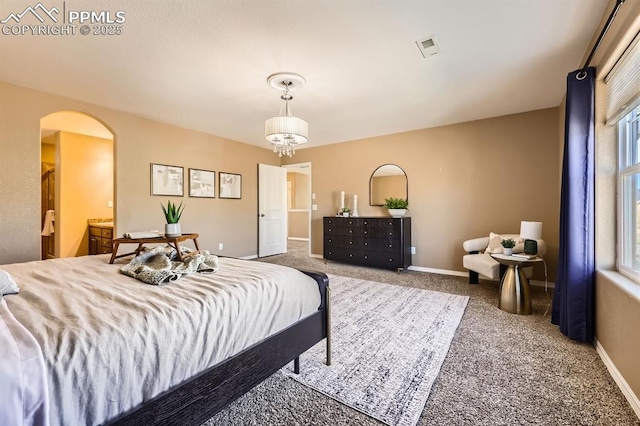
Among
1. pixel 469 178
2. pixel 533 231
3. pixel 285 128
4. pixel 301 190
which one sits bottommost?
pixel 533 231

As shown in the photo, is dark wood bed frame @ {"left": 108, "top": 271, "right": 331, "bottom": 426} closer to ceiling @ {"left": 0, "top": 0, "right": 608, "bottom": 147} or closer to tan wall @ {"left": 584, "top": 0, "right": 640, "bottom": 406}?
tan wall @ {"left": 584, "top": 0, "right": 640, "bottom": 406}

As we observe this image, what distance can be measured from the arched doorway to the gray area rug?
15.8 ft

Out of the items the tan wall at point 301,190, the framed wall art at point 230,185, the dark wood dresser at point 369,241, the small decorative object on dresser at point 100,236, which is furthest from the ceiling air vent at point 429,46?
the tan wall at point 301,190

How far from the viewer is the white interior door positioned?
5.84 meters

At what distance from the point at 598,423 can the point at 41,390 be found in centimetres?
228

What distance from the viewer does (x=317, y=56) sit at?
241cm

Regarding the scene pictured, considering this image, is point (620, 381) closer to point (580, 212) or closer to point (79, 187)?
point (580, 212)

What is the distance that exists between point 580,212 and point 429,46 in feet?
5.81

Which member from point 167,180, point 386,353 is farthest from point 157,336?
point 167,180

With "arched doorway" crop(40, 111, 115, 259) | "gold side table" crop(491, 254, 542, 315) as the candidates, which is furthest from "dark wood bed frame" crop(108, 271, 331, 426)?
"arched doorway" crop(40, 111, 115, 259)

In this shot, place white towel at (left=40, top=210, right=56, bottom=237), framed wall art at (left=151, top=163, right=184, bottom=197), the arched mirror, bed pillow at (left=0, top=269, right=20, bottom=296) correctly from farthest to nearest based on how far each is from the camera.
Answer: white towel at (left=40, top=210, right=56, bottom=237), the arched mirror, framed wall art at (left=151, top=163, right=184, bottom=197), bed pillow at (left=0, top=269, right=20, bottom=296)

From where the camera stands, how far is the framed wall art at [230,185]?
5113 mm

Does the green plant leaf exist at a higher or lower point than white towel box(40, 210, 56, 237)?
higher

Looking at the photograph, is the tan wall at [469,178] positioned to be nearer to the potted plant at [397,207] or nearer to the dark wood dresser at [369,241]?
the potted plant at [397,207]
